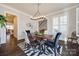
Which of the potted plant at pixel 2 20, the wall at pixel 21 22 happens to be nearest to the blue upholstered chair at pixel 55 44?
the wall at pixel 21 22

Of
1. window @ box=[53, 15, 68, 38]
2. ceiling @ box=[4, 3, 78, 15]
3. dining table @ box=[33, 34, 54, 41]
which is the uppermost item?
ceiling @ box=[4, 3, 78, 15]

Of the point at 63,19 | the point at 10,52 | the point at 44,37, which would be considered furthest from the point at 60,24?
the point at 10,52

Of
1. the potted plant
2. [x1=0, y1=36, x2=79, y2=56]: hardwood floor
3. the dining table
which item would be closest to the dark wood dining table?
the dining table

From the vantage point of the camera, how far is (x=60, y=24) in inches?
97.7

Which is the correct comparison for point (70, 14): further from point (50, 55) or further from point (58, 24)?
point (50, 55)

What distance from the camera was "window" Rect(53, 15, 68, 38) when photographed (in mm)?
2461

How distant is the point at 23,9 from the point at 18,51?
789mm

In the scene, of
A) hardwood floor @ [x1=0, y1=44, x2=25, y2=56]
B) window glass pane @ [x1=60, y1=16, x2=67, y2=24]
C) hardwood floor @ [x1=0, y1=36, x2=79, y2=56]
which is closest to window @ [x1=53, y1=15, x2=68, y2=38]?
window glass pane @ [x1=60, y1=16, x2=67, y2=24]

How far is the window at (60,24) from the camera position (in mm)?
2461

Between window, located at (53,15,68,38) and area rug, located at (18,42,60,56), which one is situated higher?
window, located at (53,15,68,38)

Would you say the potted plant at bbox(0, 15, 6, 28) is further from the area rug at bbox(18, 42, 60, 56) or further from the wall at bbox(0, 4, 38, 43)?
the area rug at bbox(18, 42, 60, 56)

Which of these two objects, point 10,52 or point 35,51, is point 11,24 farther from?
point 35,51

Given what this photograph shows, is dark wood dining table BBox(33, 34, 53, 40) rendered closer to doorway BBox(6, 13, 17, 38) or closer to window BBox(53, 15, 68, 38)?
window BBox(53, 15, 68, 38)

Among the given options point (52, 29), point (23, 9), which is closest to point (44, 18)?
point (52, 29)
